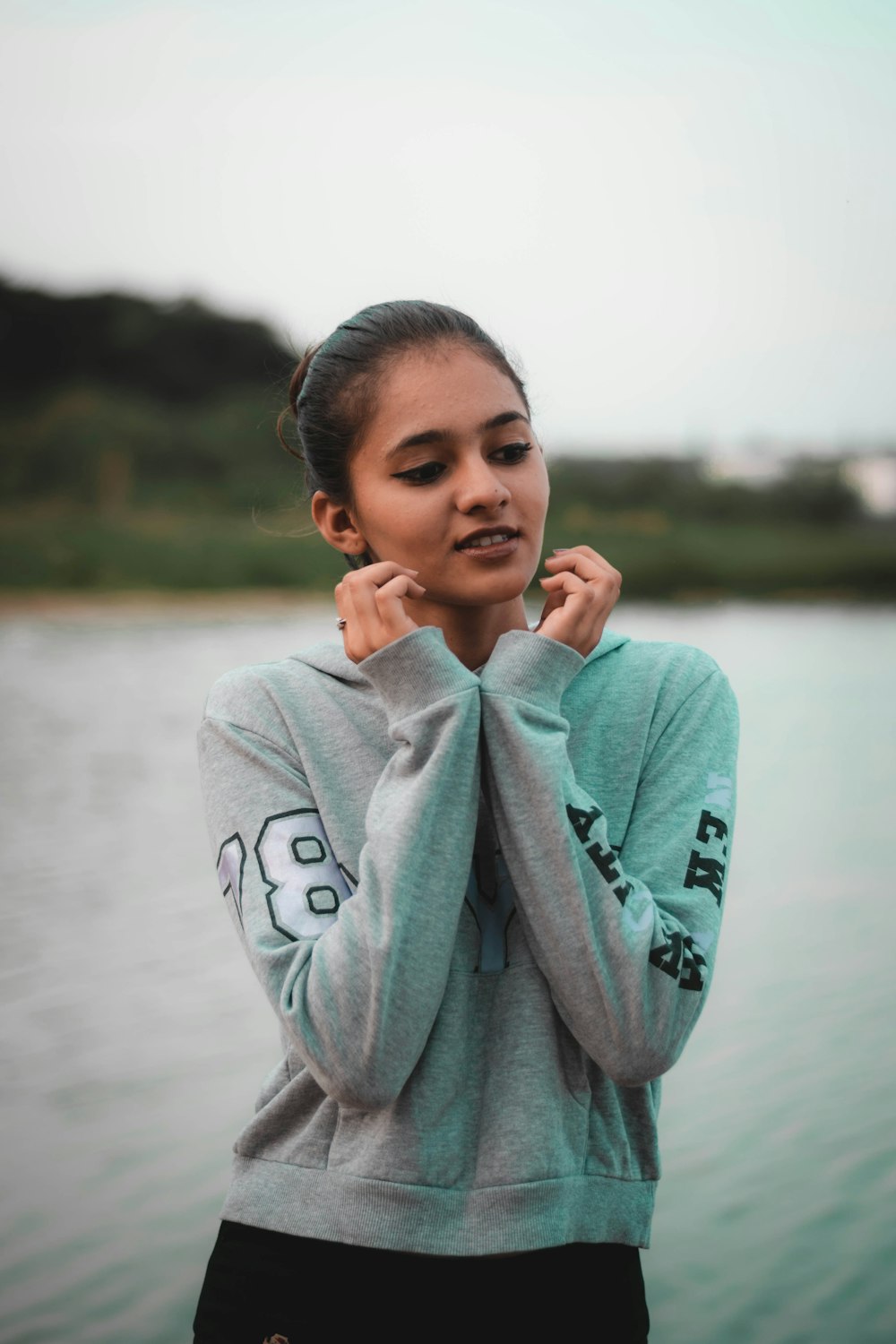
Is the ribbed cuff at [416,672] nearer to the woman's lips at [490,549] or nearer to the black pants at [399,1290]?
the woman's lips at [490,549]

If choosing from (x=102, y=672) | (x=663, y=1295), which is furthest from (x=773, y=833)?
(x=102, y=672)

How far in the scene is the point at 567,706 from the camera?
994mm

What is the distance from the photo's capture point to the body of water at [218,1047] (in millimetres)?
1924

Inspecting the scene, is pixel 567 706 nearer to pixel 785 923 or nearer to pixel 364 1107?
pixel 364 1107

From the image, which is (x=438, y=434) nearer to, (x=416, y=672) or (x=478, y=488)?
(x=478, y=488)

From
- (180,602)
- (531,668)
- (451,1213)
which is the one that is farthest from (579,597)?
(180,602)

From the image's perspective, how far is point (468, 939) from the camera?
0.90m

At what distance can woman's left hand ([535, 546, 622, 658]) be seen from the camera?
944 mm

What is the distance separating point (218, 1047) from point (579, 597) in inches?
72.7

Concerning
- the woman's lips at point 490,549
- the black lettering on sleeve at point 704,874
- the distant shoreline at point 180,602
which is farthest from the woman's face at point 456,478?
the distant shoreline at point 180,602

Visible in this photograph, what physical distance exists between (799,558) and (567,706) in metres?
4.22

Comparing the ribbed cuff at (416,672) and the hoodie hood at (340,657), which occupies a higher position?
the hoodie hood at (340,657)

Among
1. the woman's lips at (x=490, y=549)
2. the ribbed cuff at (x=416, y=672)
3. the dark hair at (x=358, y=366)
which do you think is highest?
the dark hair at (x=358, y=366)

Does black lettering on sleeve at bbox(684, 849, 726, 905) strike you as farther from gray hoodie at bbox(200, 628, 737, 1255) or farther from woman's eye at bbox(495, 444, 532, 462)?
woman's eye at bbox(495, 444, 532, 462)
